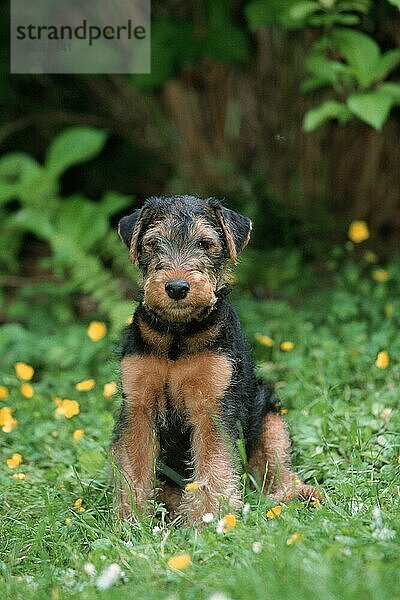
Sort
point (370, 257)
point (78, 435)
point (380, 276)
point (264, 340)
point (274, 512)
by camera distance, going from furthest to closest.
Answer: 1. point (370, 257)
2. point (380, 276)
3. point (264, 340)
4. point (78, 435)
5. point (274, 512)

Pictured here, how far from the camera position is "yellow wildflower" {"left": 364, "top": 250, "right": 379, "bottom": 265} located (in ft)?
26.8

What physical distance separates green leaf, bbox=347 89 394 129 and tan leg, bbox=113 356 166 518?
Answer: 270cm

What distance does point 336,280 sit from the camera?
8.00 meters

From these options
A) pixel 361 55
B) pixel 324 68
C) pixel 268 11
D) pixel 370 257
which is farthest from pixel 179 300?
pixel 370 257

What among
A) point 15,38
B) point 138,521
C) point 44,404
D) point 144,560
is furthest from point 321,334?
point 15,38

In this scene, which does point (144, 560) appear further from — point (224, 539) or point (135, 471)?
point (135, 471)

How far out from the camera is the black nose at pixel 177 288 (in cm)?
450

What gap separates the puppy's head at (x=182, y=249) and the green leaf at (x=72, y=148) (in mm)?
3409

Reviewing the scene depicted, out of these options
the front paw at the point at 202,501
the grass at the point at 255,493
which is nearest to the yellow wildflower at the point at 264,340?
the grass at the point at 255,493

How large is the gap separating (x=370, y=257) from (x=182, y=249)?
12.4 ft

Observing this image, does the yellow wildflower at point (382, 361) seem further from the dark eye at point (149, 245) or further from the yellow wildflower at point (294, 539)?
the yellow wildflower at point (294, 539)

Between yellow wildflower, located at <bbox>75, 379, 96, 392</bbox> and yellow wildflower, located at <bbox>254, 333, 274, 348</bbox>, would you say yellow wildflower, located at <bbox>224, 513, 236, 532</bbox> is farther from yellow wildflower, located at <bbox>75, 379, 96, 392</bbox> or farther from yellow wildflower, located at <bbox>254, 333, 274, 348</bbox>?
yellow wildflower, located at <bbox>254, 333, 274, 348</bbox>

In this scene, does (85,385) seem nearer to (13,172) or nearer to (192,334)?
(192,334)

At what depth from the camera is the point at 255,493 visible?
4.89m
